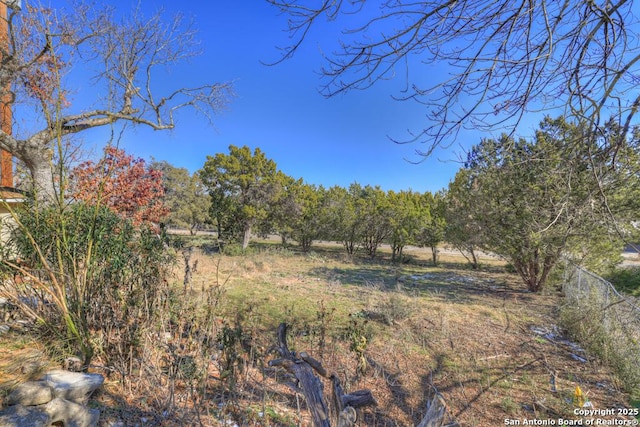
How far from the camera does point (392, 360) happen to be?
380 centimetres

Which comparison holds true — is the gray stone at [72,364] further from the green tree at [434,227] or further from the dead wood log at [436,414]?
the green tree at [434,227]

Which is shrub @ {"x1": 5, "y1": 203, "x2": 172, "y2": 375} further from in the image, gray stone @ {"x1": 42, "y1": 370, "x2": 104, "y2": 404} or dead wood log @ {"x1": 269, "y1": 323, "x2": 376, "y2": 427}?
dead wood log @ {"x1": 269, "y1": 323, "x2": 376, "y2": 427}

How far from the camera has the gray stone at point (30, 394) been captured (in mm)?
1794

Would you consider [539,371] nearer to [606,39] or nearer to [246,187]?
[606,39]

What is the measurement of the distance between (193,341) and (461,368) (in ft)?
10.9

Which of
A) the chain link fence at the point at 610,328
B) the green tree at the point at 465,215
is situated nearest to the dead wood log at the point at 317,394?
the chain link fence at the point at 610,328

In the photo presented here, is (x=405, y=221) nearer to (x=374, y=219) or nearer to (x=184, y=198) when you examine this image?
(x=374, y=219)

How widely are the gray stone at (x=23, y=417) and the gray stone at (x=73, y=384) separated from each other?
0.73 feet

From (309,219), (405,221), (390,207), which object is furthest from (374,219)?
(309,219)

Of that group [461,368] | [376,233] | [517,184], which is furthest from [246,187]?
[461,368]

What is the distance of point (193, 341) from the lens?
2.88m

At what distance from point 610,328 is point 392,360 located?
10.0 ft

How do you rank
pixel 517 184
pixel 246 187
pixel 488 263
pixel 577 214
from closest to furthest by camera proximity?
pixel 577 214
pixel 517 184
pixel 246 187
pixel 488 263

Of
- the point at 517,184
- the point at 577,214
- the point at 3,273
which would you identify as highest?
the point at 517,184
